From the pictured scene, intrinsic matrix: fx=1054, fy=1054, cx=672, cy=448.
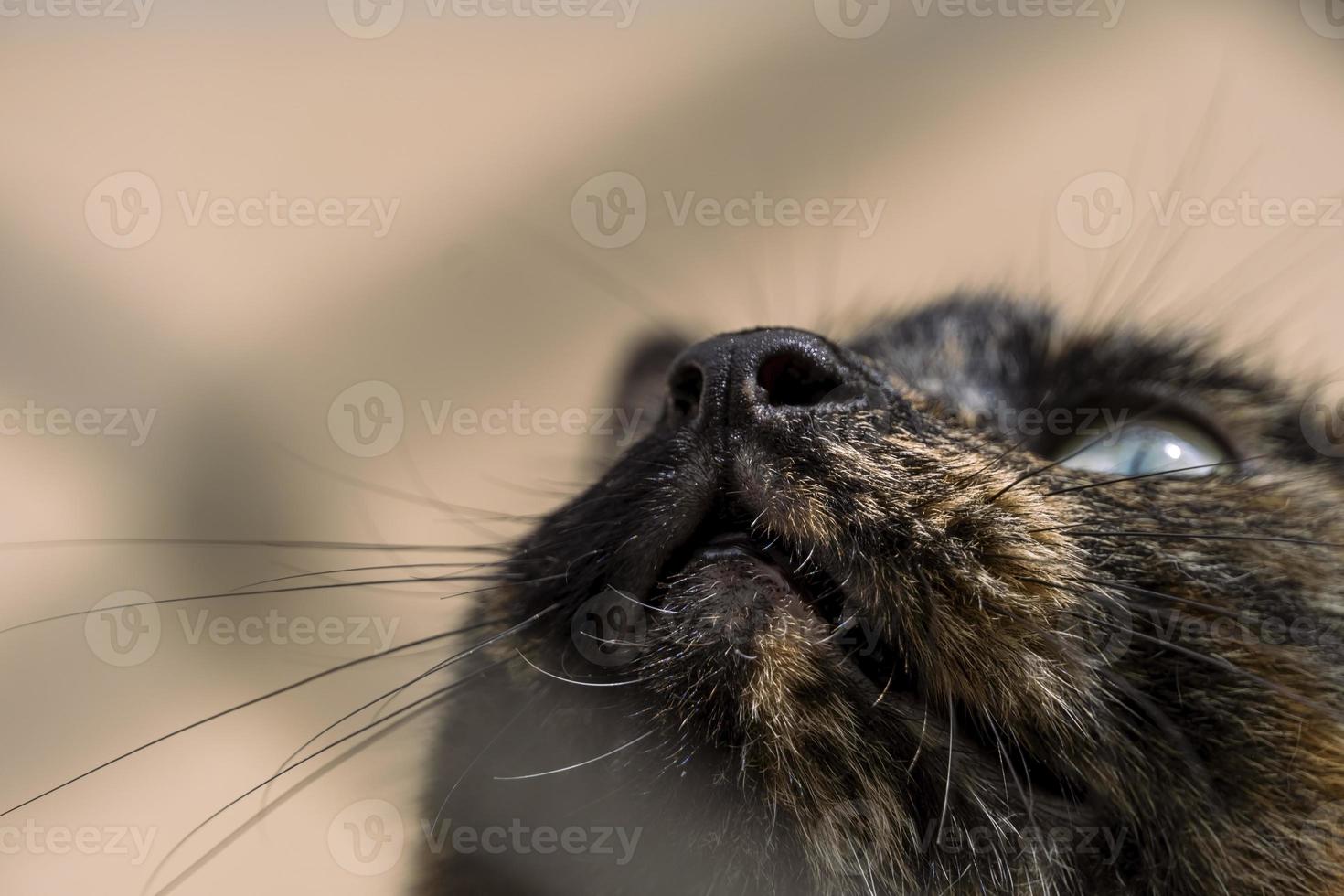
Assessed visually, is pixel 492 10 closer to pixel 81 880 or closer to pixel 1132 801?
pixel 81 880

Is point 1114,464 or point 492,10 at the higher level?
point 492,10

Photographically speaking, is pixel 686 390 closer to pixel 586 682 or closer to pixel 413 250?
pixel 586 682

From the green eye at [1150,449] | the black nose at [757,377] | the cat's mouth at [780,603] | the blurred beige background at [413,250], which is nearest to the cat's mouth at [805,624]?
the cat's mouth at [780,603]

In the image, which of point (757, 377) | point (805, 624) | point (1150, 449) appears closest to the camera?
point (805, 624)

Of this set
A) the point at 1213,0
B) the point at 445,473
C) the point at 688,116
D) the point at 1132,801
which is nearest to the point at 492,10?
the point at 688,116

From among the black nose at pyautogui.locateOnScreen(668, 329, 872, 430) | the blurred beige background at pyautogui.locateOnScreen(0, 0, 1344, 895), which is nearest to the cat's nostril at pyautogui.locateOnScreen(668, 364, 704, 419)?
the black nose at pyautogui.locateOnScreen(668, 329, 872, 430)

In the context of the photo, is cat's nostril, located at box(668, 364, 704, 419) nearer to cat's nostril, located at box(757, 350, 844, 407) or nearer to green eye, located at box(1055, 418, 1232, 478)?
cat's nostril, located at box(757, 350, 844, 407)

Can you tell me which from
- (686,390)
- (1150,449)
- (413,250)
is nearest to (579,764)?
(686,390)
